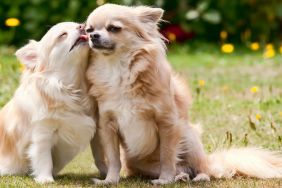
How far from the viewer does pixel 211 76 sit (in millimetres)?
8367

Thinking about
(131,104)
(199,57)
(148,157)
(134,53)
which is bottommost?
(199,57)

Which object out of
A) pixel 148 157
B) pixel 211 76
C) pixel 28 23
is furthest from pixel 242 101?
pixel 28 23

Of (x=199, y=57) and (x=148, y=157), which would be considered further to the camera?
(x=199, y=57)

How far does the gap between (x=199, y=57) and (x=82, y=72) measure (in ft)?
16.4

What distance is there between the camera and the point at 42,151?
15.8 feet

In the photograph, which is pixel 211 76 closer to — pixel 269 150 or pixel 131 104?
pixel 269 150

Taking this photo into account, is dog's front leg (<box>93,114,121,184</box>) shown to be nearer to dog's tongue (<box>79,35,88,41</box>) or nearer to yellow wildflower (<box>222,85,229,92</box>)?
dog's tongue (<box>79,35,88,41</box>)

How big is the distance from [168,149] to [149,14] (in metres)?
0.95

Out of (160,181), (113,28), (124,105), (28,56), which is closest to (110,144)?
(124,105)

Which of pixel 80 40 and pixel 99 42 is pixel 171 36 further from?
pixel 99 42

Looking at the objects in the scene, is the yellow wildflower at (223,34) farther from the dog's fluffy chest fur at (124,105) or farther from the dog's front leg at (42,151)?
the dog's front leg at (42,151)

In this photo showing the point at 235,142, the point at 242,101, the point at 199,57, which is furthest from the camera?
the point at 199,57

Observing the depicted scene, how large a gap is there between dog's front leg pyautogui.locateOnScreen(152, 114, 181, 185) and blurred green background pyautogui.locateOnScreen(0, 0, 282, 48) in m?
5.16

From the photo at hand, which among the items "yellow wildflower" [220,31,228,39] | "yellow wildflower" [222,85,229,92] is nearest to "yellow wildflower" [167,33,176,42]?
"yellow wildflower" [220,31,228,39]
